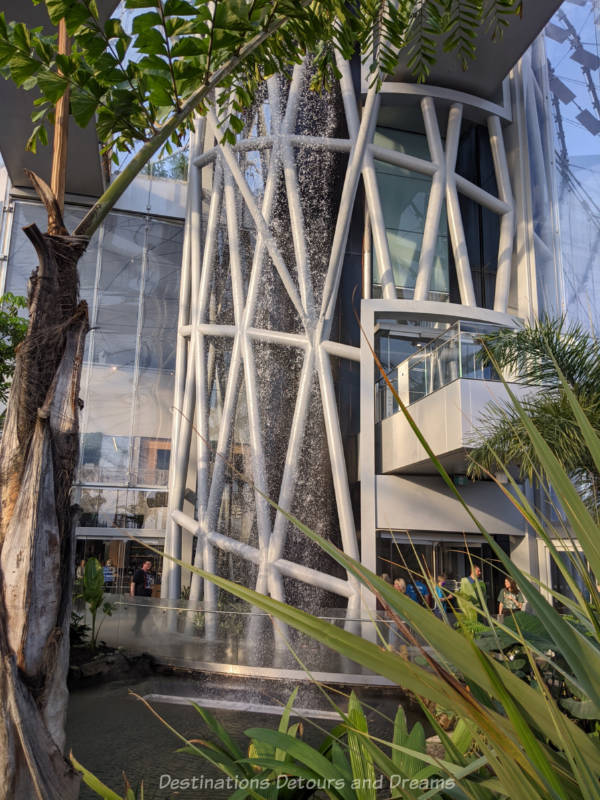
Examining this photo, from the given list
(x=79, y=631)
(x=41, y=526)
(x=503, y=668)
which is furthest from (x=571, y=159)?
(x=503, y=668)

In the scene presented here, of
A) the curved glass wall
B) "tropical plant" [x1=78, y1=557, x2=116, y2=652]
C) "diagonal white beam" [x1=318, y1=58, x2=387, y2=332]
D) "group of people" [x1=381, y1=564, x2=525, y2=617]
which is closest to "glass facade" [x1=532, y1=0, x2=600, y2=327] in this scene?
the curved glass wall

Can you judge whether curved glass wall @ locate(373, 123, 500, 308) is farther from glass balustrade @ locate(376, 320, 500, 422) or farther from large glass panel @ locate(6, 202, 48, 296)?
large glass panel @ locate(6, 202, 48, 296)

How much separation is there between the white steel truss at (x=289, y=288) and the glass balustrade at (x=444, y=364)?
199 centimetres

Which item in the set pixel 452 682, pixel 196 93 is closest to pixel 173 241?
pixel 196 93

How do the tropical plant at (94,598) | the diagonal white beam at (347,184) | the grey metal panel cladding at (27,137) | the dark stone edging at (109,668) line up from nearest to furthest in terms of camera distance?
the dark stone edging at (109,668) → the tropical plant at (94,598) → the grey metal panel cladding at (27,137) → the diagonal white beam at (347,184)

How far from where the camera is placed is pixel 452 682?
27.6 inches

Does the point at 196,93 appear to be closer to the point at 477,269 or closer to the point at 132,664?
the point at 132,664

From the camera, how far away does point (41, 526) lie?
2.34 m

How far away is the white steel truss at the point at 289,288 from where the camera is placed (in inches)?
588

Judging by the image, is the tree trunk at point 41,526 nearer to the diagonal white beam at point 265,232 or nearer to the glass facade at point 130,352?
the diagonal white beam at point 265,232

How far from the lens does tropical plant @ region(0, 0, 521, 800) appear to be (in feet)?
7.18

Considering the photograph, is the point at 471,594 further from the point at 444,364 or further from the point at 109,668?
the point at 444,364

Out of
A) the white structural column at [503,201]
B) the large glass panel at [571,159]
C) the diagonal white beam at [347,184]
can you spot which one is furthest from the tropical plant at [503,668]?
the large glass panel at [571,159]

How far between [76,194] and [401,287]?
11.5 metres
